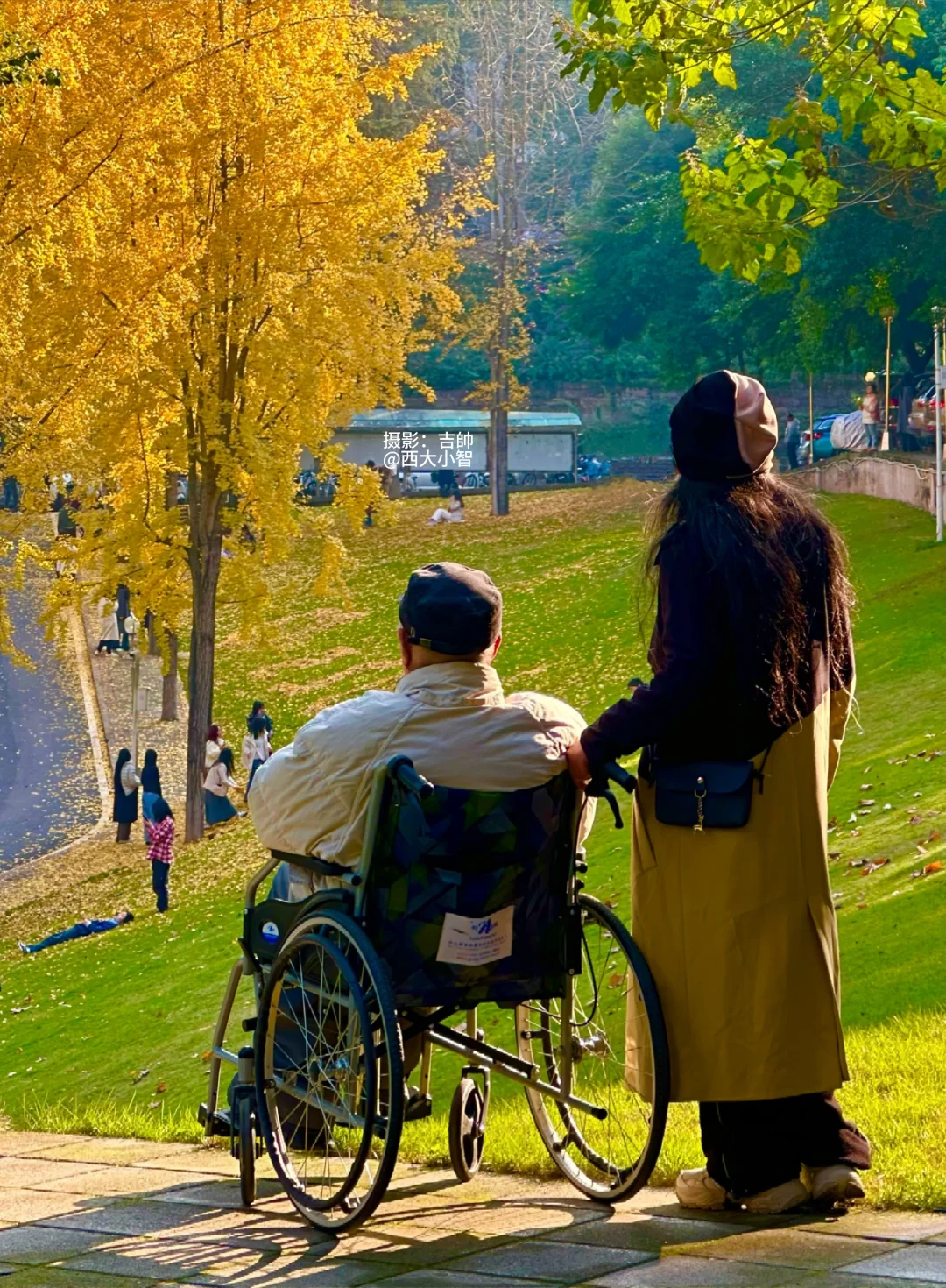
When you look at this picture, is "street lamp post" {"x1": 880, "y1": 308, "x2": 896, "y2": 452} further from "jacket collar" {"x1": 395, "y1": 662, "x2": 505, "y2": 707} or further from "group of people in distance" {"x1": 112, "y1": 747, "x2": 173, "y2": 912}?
"jacket collar" {"x1": 395, "y1": 662, "x2": 505, "y2": 707}

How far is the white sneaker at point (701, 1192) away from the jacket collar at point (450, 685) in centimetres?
122

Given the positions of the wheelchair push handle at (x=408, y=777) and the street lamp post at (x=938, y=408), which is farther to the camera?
the street lamp post at (x=938, y=408)

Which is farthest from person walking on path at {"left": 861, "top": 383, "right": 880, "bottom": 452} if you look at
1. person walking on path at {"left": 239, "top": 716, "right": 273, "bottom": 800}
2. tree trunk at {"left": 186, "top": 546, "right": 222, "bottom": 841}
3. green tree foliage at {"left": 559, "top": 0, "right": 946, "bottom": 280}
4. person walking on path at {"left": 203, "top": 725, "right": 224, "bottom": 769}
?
green tree foliage at {"left": 559, "top": 0, "right": 946, "bottom": 280}

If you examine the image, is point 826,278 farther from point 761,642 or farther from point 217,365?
point 761,642

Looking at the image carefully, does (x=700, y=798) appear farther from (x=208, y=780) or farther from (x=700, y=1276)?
(x=208, y=780)

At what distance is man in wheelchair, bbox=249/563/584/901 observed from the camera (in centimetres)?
464

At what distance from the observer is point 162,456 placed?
71.3ft

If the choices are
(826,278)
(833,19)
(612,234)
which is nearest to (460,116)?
(612,234)

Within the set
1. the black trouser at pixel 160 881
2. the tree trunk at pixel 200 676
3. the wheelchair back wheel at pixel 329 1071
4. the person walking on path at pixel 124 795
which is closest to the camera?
the wheelchair back wheel at pixel 329 1071

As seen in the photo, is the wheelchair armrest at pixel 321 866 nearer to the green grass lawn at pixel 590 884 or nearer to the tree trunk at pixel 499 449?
the green grass lawn at pixel 590 884

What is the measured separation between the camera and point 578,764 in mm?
4660

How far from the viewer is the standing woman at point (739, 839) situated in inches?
175

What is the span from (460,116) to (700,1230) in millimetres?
51822

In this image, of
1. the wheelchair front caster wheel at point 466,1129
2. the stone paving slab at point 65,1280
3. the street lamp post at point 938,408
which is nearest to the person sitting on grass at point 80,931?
the wheelchair front caster wheel at point 466,1129
